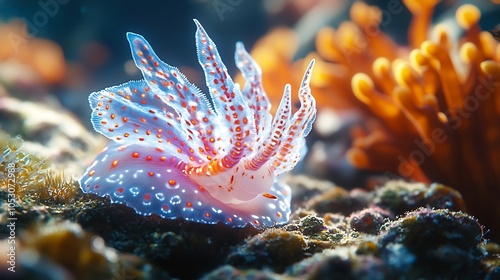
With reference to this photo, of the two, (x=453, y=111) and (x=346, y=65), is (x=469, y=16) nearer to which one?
(x=453, y=111)

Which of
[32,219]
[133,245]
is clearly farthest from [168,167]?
[32,219]

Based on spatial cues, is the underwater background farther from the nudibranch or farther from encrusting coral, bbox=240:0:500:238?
the nudibranch

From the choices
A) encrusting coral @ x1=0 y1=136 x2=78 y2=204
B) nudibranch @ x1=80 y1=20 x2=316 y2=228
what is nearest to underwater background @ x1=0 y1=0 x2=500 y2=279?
encrusting coral @ x1=0 y1=136 x2=78 y2=204

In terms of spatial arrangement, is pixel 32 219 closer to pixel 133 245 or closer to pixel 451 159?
pixel 133 245

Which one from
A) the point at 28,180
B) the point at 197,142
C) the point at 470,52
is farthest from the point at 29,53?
the point at 470,52

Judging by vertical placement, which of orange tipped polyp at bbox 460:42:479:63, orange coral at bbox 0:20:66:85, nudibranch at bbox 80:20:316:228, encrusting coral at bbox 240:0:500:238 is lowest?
nudibranch at bbox 80:20:316:228

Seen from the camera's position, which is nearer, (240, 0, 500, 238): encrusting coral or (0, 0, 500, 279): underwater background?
(0, 0, 500, 279): underwater background
